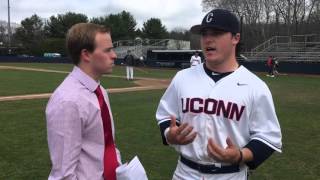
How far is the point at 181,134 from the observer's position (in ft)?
9.84

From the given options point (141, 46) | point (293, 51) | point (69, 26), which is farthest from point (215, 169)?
point (69, 26)

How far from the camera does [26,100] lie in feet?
55.6

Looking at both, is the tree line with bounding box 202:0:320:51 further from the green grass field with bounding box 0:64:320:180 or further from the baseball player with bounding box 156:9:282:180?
the baseball player with bounding box 156:9:282:180

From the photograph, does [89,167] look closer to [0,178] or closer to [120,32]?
[0,178]

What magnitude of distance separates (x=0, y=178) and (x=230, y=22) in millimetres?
4799

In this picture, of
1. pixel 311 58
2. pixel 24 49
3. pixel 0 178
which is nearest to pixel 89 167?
pixel 0 178

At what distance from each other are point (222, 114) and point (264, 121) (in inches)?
10.6

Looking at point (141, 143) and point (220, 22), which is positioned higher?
point (220, 22)

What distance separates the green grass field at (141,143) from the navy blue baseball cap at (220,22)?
13.2ft

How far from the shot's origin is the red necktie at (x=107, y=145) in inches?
119

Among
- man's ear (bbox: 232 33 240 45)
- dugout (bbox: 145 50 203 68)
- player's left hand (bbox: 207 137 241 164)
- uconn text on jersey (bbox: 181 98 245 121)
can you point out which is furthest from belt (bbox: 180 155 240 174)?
dugout (bbox: 145 50 203 68)

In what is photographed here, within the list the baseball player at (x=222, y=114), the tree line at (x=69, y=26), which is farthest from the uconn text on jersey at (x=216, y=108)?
the tree line at (x=69, y=26)

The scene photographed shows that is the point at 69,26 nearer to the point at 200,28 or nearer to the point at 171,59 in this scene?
the point at 171,59

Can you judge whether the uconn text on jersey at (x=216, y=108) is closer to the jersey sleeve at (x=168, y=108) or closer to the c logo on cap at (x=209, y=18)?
the jersey sleeve at (x=168, y=108)
